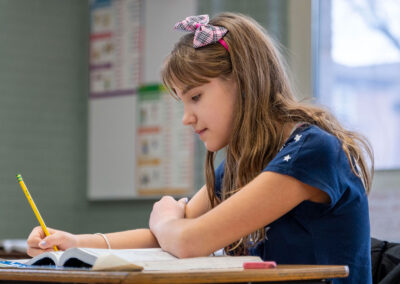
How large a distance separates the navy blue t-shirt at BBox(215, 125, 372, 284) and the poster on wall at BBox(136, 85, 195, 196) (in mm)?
1939

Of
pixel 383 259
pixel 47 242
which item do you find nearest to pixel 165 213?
pixel 47 242

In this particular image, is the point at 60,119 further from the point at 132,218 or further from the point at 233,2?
the point at 233,2

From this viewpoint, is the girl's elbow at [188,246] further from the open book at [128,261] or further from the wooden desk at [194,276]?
the wooden desk at [194,276]

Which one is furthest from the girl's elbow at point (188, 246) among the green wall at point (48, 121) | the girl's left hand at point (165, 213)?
the green wall at point (48, 121)

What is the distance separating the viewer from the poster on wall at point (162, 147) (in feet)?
11.0

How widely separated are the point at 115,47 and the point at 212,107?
227 centimetres

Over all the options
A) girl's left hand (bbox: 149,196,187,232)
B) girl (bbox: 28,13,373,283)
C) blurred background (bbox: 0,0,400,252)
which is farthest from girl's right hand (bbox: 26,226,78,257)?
blurred background (bbox: 0,0,400,252)

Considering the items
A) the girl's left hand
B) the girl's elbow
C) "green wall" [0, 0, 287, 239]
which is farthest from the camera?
"green wall" [0, 0, 287, 239]

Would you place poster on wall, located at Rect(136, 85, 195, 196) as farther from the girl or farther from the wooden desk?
the wooden desk

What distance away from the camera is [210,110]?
1502 millimetres

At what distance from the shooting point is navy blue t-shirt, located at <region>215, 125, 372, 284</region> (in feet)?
4.32

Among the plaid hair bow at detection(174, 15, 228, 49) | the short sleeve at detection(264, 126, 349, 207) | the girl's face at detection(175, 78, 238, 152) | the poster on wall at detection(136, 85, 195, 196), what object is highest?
the plaid hair bow at detection(174, 15, 228, 49)

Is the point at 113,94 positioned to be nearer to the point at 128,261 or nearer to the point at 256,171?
the point at 256,171

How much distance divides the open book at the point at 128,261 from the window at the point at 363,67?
1.74 m
